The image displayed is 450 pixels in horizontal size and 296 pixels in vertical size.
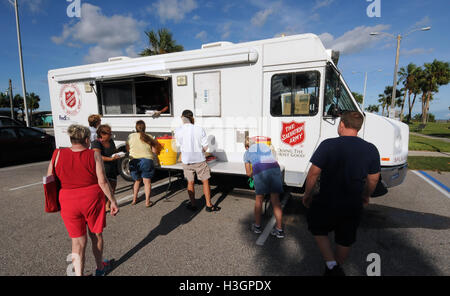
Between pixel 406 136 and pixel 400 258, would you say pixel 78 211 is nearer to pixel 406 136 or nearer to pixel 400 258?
pixel 400 258

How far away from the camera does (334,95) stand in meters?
4.34

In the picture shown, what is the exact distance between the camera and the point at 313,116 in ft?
14.3

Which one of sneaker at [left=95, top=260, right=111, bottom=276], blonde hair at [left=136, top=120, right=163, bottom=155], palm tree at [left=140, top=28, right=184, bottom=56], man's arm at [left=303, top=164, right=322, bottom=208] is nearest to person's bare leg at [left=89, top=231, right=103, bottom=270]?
sneaker at [left=95, top=260, right=111, bottom=276]

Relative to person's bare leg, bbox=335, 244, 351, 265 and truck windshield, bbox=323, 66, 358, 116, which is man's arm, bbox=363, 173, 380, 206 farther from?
truck windshield, bbox=323, 66, 358, 116

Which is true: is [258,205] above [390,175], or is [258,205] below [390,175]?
below

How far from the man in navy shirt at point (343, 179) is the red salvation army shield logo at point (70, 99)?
673 centimetres

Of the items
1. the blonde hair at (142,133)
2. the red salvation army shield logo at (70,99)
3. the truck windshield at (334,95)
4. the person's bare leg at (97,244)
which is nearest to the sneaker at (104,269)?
the person's bare leg at (97,244)

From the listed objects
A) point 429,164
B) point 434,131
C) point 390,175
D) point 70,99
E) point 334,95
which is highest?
point 70,99

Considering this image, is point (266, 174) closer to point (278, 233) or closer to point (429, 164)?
point (278, 233)

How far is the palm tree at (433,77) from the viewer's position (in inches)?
1532

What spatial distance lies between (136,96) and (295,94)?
3.96 m

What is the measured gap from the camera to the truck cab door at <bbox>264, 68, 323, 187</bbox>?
436cm
